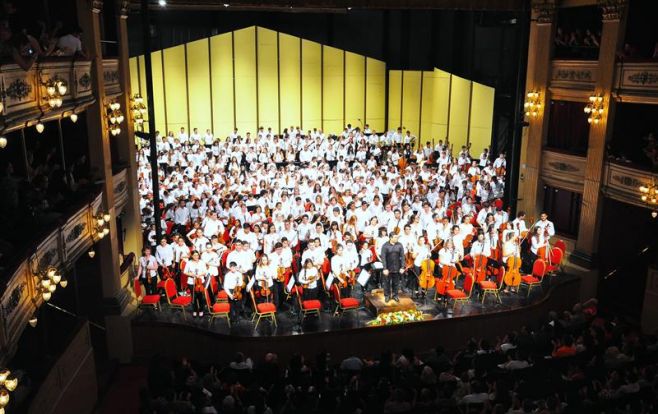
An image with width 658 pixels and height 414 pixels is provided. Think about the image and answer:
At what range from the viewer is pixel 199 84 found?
2498 centimetres

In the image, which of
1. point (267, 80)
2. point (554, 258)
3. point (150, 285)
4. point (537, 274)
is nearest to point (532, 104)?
point (554, 258)

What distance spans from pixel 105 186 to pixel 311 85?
52.3 feet

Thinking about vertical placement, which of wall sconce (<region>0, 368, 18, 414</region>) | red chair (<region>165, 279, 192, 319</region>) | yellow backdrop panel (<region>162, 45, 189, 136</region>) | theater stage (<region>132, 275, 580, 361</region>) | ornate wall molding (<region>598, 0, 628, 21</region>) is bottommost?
theater stage (<region>132, 275, 580, 361</region>)

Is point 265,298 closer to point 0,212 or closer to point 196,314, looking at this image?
point 196,314

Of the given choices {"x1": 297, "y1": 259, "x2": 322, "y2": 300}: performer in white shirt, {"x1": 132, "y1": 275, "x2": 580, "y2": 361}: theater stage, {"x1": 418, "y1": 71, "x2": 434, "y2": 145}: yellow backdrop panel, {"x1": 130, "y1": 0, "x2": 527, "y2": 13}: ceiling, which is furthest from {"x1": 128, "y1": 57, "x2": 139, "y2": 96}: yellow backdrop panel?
{"x1": 297, "y1": 259, "x2": 322, "y2": 300}: performer in white shirt

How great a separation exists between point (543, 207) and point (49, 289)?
12.9m

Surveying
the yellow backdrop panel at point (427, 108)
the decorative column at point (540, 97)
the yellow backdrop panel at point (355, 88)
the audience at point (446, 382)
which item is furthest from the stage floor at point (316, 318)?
the yellow backdrop panel at point (355, 88)

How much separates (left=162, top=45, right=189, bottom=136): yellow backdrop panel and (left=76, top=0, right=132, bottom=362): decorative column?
1244 centimetres

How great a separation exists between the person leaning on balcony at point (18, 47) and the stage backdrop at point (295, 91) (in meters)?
15.2

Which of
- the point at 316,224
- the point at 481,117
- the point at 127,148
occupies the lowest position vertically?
the point at 316,224

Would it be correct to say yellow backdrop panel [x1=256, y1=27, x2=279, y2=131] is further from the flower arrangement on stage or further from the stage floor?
the flower arrangement on stage

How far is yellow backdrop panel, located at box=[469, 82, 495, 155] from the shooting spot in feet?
75.2

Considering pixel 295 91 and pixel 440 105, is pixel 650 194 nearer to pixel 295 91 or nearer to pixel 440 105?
pixel 440 105

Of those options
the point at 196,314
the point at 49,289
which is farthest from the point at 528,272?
the point at 49,289
